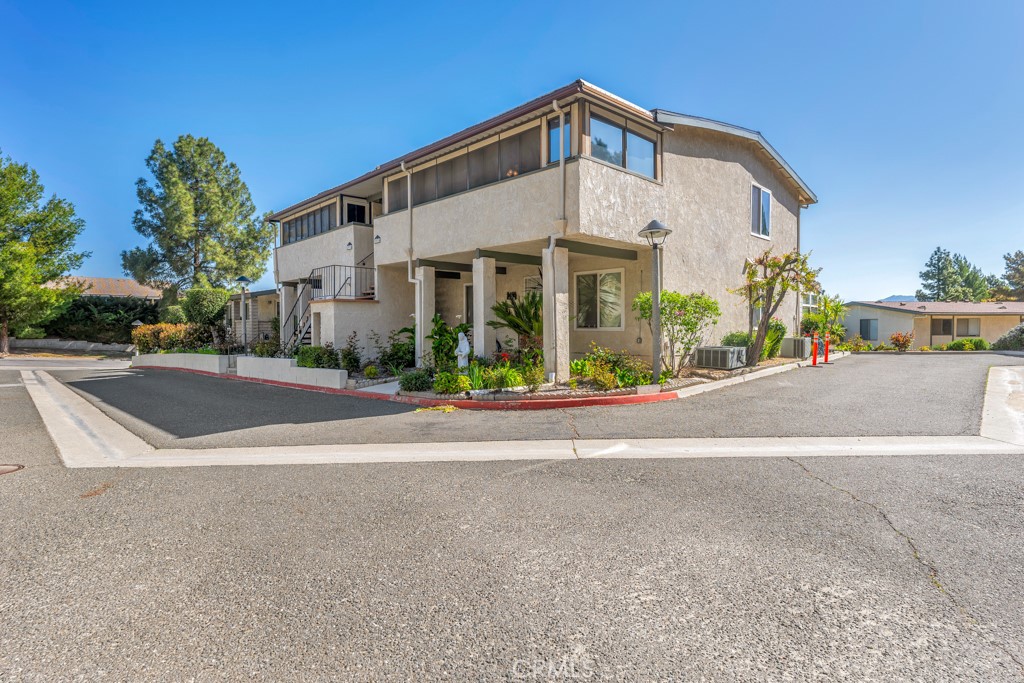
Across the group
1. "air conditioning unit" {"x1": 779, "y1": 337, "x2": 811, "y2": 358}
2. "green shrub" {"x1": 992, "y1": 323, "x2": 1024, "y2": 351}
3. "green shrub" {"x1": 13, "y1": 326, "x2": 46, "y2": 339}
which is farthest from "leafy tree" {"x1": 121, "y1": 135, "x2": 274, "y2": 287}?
"green shrub" {"x1": 992, "y1": 323, "x2": 1024, "y2": 351}

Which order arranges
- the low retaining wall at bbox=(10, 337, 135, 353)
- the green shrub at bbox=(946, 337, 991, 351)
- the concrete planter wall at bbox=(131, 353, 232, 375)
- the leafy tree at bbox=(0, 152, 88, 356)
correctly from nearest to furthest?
the concrete planter wall at bbox=(131, 353, 232, 375), the green shrub at bbox=(946, 337, 991, 351), the leafy tree at bbox=(0, 152, 88, 356), the low retaining wall at bbox=(10, 337, 135, 353)

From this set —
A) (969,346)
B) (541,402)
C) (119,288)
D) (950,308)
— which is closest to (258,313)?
(541,402)

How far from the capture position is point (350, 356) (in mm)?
14609

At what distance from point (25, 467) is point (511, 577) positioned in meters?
6.63

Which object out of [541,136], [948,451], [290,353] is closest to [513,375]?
[541,136]

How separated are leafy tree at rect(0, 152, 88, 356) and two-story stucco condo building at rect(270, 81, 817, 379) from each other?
20.2 meters

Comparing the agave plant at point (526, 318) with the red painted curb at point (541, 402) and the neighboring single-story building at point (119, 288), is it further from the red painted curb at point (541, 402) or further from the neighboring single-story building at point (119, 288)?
the neighboring single-story building at point (119, 288)

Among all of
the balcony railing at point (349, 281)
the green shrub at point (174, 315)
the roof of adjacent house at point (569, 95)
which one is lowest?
the green shrub at point (174, 315)

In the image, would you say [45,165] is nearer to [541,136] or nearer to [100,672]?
[541,136]

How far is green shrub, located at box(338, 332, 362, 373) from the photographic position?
14.5m

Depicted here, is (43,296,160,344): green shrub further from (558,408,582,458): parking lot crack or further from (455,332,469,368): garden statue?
(558,408,582,458): parking lot crack

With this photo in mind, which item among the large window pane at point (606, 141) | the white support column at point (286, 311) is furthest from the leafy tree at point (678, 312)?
the white support column at point (286, 311)

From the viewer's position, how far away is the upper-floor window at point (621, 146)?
1096cm

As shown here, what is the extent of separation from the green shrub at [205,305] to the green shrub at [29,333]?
31.3ft
